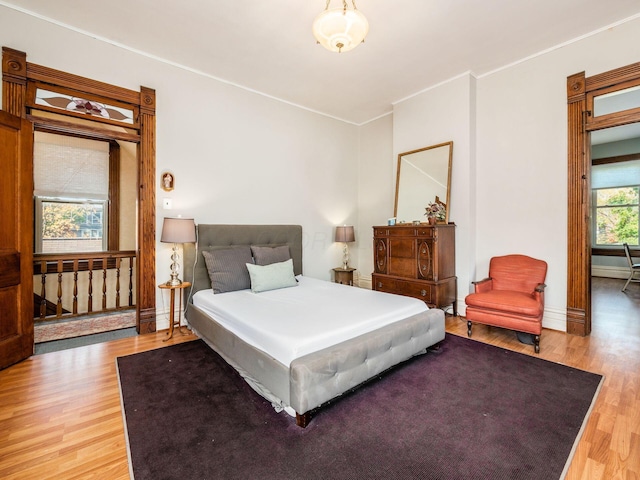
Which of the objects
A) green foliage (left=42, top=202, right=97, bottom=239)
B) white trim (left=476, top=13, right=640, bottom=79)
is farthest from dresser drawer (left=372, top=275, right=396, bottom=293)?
green foliage (left=42, top=202, right=97, bottom=239)

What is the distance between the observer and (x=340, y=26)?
2.14 metres

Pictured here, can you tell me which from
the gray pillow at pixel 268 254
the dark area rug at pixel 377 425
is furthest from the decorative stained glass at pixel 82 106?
the dark area rug at pixel 377 425

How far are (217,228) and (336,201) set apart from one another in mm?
2358

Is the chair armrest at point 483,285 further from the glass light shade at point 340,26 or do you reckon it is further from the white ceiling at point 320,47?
the glass light shade at point 340,26

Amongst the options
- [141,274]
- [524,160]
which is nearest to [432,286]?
[524,160]

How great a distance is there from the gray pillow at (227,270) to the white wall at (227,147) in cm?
62

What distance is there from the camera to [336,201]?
5.48m

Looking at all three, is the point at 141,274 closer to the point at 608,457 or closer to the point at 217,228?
the point at 217,228

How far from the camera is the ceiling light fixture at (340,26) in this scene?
2.11 metres

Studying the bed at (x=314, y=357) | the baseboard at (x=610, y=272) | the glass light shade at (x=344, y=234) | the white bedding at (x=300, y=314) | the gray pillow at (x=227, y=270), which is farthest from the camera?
the baseboard at (x=610, y=272)

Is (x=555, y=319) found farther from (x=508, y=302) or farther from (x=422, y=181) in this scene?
(x=422, y=181)

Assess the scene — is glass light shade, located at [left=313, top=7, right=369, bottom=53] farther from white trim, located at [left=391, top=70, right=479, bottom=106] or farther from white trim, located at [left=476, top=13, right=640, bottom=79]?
white trim, located at [left=476, top=13, right=640, bottom=79]

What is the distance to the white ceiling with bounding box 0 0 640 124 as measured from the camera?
2752 mm

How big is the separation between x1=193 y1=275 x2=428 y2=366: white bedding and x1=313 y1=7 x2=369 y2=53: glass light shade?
2.10 meters
